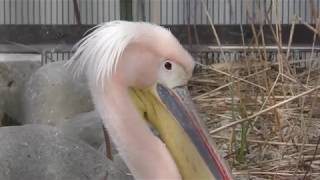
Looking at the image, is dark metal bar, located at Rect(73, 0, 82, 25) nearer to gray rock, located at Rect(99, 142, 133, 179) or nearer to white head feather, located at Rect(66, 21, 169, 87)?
white head feather, located at Rect(66, 21, 169, 87)

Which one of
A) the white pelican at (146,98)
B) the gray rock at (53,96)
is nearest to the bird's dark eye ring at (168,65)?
the white pelican at (146,98)

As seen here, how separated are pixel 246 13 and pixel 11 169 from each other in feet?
2.00

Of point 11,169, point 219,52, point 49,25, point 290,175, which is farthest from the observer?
point 290,175

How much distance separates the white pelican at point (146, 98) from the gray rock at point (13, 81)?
0.32 ft

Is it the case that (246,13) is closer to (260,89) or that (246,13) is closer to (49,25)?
(260,89)

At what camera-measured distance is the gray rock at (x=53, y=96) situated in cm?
139

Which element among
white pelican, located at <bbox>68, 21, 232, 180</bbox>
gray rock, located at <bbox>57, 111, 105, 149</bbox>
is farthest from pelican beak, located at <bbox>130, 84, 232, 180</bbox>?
gray rock, located at <bbox>57, 111, 105, 149</bbox>

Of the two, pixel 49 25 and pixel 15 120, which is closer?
pixel 49 25

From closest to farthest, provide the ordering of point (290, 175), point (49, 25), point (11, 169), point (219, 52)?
point (49, 25)
point (11, 169)
point (219, 52)
point (290, 175)

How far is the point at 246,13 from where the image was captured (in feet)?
5.42

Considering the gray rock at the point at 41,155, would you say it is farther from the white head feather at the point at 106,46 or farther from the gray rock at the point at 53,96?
the white head feather at the point at 106,46

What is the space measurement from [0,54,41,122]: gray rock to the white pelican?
10 centimetres

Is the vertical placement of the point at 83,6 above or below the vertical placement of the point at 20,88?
above

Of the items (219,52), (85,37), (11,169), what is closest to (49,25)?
(85,37)
